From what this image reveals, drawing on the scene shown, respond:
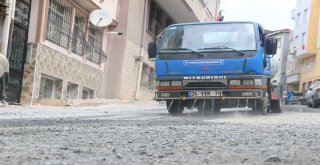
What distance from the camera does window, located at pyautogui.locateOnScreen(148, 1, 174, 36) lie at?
27.7 m

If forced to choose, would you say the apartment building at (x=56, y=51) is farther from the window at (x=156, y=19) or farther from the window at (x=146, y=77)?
the window at (x=156, y=19)

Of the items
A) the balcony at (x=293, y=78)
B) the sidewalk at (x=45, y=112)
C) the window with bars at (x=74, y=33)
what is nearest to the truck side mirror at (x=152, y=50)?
the sidewalk at (x=45, y=112)

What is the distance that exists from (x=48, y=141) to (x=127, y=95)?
58.5 ft

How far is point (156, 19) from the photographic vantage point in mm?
29000

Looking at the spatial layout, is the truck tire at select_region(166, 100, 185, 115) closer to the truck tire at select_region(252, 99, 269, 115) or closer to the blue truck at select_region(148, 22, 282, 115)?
the blue truck at select_region(148, 22, 282, 115)

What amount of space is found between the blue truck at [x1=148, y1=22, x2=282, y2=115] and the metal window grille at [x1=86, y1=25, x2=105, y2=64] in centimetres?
850

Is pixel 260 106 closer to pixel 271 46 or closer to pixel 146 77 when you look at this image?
pixel 271 46

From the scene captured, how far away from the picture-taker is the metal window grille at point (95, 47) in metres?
20.9

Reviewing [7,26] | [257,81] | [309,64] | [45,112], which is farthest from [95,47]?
[309,64]

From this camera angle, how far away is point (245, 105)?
13000mm

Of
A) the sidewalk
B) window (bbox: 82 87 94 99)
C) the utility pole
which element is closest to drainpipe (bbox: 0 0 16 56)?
the utility pole

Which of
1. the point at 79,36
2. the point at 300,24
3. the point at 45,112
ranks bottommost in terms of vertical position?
the point at 45,112

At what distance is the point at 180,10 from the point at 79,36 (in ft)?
33.8

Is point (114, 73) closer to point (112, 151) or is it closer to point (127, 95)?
point (127, 95)
